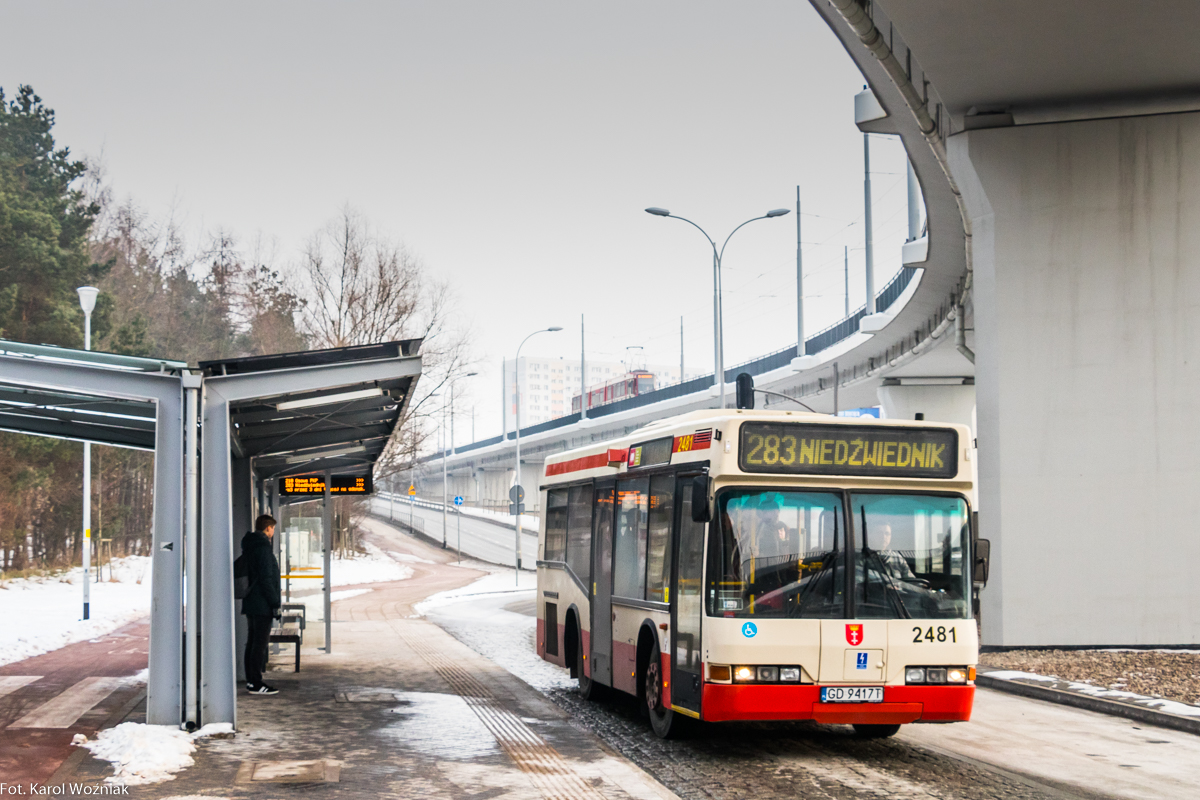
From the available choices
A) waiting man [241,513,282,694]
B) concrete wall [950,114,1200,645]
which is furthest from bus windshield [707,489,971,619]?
concrete wall [950,114,1200,645]

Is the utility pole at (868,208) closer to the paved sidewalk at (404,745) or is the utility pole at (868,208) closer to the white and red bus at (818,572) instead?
the paved sidewalk at (404,745)

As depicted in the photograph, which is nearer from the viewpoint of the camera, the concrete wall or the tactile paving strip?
the tactile paving strip

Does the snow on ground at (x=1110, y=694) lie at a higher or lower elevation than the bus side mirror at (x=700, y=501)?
lower

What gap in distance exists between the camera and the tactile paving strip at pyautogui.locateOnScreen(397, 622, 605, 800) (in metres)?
8.40

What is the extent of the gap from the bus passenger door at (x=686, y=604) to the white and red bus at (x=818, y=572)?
2 centimetres

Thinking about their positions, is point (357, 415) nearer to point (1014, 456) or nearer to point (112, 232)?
point (1014, 456)

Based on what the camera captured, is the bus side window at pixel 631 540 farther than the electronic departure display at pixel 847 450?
Yes

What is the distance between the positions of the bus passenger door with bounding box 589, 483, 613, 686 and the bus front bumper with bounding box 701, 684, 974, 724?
3019mm

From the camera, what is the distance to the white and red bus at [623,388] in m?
71.6

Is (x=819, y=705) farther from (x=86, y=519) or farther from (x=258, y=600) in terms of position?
(x=86, y=519)

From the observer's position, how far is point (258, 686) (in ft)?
44.8

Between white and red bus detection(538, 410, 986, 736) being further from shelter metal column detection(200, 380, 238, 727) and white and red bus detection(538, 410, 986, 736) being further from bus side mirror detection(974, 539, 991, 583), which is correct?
shelter metal column detection(200, 380, 238, 727)

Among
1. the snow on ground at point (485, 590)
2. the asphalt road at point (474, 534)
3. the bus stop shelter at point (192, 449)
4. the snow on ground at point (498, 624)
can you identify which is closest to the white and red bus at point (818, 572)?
the bus stop shelter at point (192, 449)

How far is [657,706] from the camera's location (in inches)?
424
